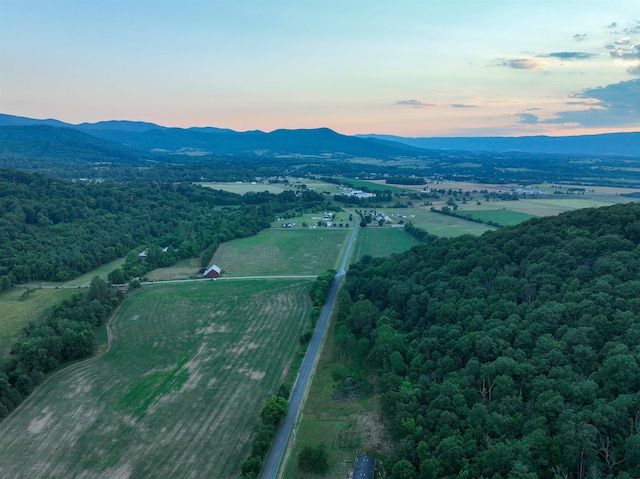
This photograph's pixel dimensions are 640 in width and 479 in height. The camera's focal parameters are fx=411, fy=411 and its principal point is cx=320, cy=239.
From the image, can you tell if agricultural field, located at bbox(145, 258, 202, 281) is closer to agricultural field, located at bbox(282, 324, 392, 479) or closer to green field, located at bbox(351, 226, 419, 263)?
green field, located at bbox(351, 226, 419, 263)

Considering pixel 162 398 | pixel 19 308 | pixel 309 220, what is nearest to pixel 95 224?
pixel 19 308

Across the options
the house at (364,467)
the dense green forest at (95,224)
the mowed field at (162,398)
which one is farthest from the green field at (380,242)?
the house at (364,467)

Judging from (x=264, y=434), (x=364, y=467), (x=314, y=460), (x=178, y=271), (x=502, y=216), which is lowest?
(x=364, y=467)

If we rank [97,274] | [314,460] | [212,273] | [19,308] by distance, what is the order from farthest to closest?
1. [97,274]
2. [212,273]
3. [19,308]
4. [314,460]

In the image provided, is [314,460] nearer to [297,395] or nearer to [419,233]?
[297,395]

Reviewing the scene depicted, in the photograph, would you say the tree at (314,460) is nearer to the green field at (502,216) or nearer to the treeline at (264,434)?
the treeline at (264,434)

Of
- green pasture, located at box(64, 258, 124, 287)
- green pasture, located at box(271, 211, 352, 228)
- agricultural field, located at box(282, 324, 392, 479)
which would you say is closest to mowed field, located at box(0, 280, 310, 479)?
agricultural field, located at box(282, 324, 392, 479)
